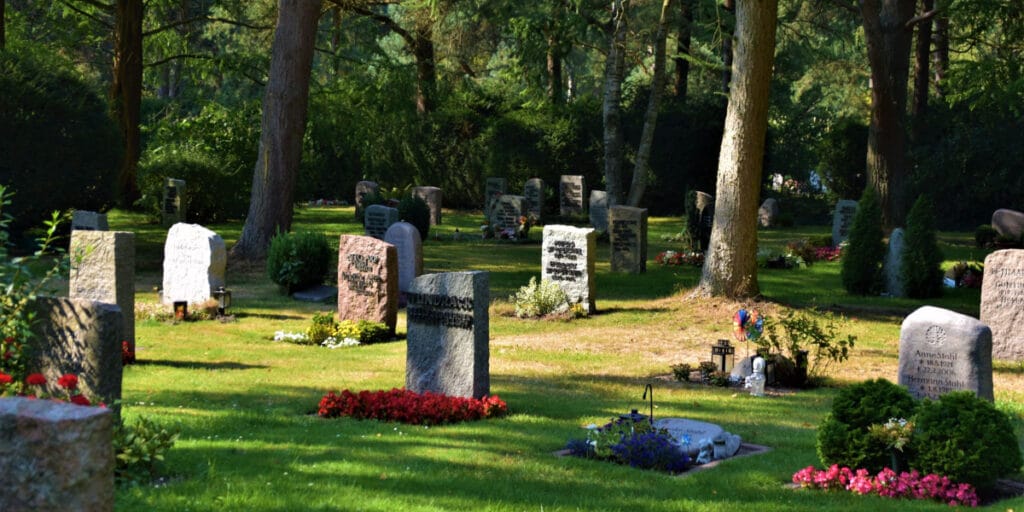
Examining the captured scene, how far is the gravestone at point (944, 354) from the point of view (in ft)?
37.9

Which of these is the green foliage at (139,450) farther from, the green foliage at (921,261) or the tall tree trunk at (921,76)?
the tall tree trunk at (921,76)

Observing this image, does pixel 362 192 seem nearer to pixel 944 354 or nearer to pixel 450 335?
pixel 450 335

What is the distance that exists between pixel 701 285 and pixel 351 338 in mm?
6434

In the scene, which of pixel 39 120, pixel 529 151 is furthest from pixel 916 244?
pixel 529 151

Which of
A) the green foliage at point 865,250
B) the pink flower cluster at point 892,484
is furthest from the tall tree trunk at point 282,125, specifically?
the pink flower cluster at point 892,484

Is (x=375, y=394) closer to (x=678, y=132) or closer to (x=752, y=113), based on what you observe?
(x=752, y=113)

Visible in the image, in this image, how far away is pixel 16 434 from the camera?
473 cm

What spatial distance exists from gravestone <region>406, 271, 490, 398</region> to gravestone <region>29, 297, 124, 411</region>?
14.1ft

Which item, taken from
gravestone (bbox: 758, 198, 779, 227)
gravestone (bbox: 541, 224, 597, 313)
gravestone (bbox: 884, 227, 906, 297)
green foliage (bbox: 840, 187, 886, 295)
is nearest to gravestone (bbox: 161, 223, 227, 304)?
gravestone (bbox: 541, 224, 597, 313)

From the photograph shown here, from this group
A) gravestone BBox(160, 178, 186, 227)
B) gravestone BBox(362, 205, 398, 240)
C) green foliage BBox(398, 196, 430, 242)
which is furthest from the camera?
gravestone BBox(160, 178, 186, 227)

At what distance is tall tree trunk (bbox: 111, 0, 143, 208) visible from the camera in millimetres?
32938

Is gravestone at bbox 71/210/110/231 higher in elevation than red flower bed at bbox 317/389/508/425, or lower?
higher

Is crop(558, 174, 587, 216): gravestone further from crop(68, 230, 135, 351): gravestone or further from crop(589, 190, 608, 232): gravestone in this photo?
crop(68, 230, 135, 351): gravestone

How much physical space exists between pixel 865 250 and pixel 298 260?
10206mm
